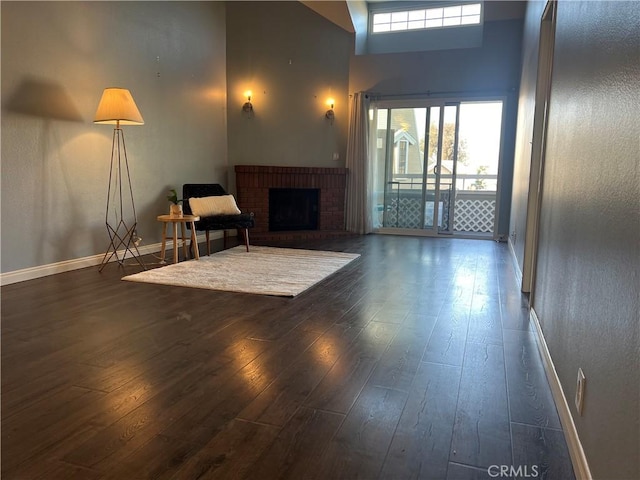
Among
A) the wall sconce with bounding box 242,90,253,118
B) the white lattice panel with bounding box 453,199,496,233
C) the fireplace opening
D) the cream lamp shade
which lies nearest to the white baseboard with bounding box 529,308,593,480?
the cream lamp shade

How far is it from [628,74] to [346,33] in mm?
6382

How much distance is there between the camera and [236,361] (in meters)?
2.25

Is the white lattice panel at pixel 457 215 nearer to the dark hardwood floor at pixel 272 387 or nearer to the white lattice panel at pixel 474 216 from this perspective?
the white lattice panel at pixel 474 216

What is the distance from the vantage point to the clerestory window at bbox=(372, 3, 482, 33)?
267 inches

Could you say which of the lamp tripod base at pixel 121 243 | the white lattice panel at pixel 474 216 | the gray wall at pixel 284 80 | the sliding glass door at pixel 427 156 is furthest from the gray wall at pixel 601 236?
the white lattice panel at pixel 474 216

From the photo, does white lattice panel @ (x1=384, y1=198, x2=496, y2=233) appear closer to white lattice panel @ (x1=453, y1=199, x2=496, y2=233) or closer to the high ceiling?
white lattice panel @ (x1=453, y1=199, x2=496, y2=233)

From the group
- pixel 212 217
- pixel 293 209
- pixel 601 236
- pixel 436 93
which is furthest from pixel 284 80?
pixel 601 236

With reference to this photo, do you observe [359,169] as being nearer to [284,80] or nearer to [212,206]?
[284,80]

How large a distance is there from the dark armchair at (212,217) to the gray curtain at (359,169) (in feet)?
7.25

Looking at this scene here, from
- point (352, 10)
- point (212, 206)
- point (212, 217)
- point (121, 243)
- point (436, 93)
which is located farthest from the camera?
point (436, 93)

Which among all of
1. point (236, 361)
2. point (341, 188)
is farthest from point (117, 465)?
point (341, 188)

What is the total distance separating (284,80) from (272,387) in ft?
19.2

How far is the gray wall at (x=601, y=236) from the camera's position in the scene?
3.54 ft

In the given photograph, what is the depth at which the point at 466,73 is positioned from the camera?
6.61 m
